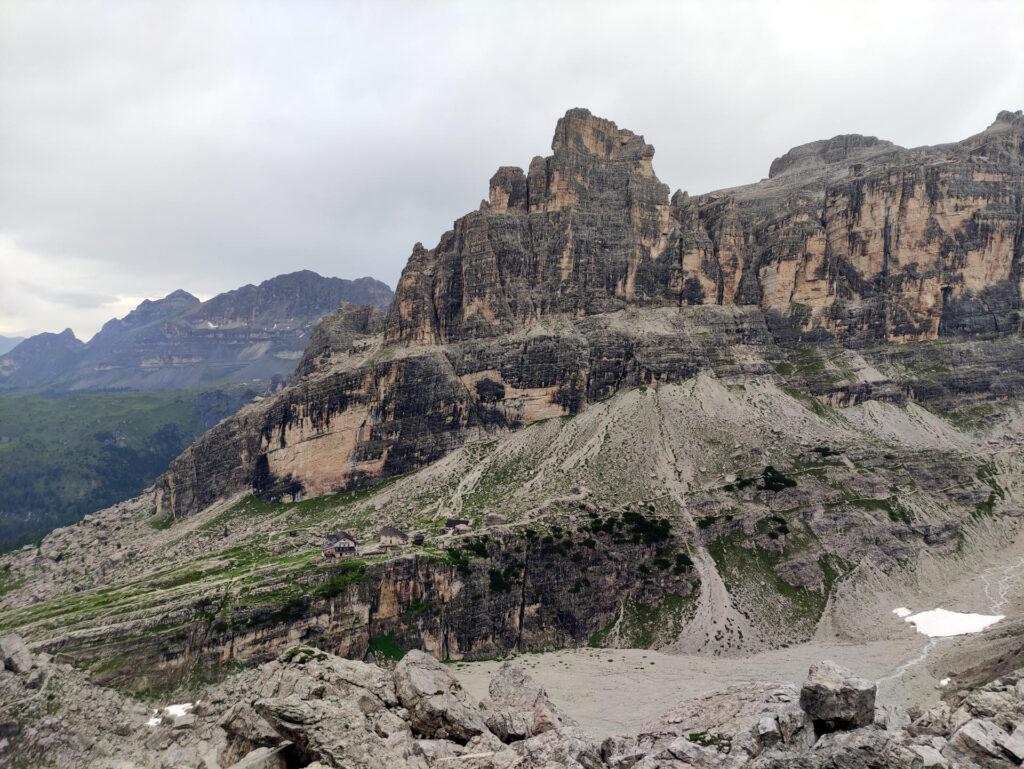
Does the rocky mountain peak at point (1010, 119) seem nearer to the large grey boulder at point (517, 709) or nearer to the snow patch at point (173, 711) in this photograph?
the large grey boulder at point (517, 709)

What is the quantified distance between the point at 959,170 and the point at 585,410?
4598 inches

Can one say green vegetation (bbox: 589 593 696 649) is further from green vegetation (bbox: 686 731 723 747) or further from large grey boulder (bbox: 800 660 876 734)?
large grey boulder (bbox: 800 660 876 734)

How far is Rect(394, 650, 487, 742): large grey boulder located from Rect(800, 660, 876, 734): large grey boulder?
65.0 feet

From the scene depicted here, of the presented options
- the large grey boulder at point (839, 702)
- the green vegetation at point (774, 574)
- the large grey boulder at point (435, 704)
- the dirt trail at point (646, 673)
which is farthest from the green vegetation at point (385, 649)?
the large grey boulder at point (839, 702)

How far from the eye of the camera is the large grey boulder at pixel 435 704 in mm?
37406

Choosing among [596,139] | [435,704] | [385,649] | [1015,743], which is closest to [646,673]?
[385,649]

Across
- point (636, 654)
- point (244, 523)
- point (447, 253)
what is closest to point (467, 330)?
point (447, 253)

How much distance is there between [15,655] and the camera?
6725 centimetres

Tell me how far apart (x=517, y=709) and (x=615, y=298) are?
122 meters

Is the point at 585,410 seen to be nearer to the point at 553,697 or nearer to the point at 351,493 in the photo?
the point at 351,493

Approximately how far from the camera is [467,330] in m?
149

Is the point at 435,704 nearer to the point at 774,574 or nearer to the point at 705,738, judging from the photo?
the point at 705,738

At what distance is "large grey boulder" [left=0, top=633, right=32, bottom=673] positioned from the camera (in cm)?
6625

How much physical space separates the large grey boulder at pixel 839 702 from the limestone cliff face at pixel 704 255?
121 m
